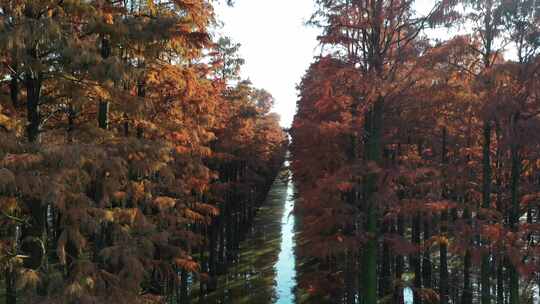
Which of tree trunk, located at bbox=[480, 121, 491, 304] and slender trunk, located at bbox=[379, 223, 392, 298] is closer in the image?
tree trunk, located at bbox=[480, 121, 491, 304]

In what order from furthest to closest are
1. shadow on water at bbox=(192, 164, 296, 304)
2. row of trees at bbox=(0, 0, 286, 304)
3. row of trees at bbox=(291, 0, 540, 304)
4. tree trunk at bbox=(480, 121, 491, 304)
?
shadow on water at bbox=(192, 164, 296, 304)
tree trunk at bbox=(480, 121, 491, 304)
row of trees at bbox=(291, 0, 540, 304)
row of trees at bbox=(0, 0, 286, 304)

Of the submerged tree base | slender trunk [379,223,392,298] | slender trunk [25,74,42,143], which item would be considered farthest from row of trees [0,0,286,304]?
the submerged tree base

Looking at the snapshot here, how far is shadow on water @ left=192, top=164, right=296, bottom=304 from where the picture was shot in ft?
83.7

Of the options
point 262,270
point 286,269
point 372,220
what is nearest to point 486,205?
point 372,220

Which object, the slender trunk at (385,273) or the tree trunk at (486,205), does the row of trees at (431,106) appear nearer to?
the tree trunk at (486,205)

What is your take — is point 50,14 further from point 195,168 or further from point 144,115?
point 195,168

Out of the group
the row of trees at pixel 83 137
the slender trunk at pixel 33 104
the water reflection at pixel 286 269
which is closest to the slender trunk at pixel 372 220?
the row of trees at pixel 83 137

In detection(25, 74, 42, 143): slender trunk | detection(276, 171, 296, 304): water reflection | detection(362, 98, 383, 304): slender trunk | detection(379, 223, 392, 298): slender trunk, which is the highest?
detection(25, 74, 42, 143): slender trunk

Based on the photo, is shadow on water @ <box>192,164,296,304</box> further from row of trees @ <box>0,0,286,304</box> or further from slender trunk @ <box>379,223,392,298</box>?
row of trees @ <box>0,0,286,304</box>

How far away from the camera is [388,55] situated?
13.5 metres

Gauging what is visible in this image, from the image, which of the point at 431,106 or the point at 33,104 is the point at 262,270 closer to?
the point at 431,106

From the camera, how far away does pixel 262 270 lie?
103 ft

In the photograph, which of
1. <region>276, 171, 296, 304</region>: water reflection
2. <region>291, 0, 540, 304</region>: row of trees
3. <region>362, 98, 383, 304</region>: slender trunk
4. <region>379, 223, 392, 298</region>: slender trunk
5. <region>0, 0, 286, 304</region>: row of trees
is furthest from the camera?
<region>276, 171, 296, 304</region>: water reflection

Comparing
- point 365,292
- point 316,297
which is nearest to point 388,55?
point 365,292
